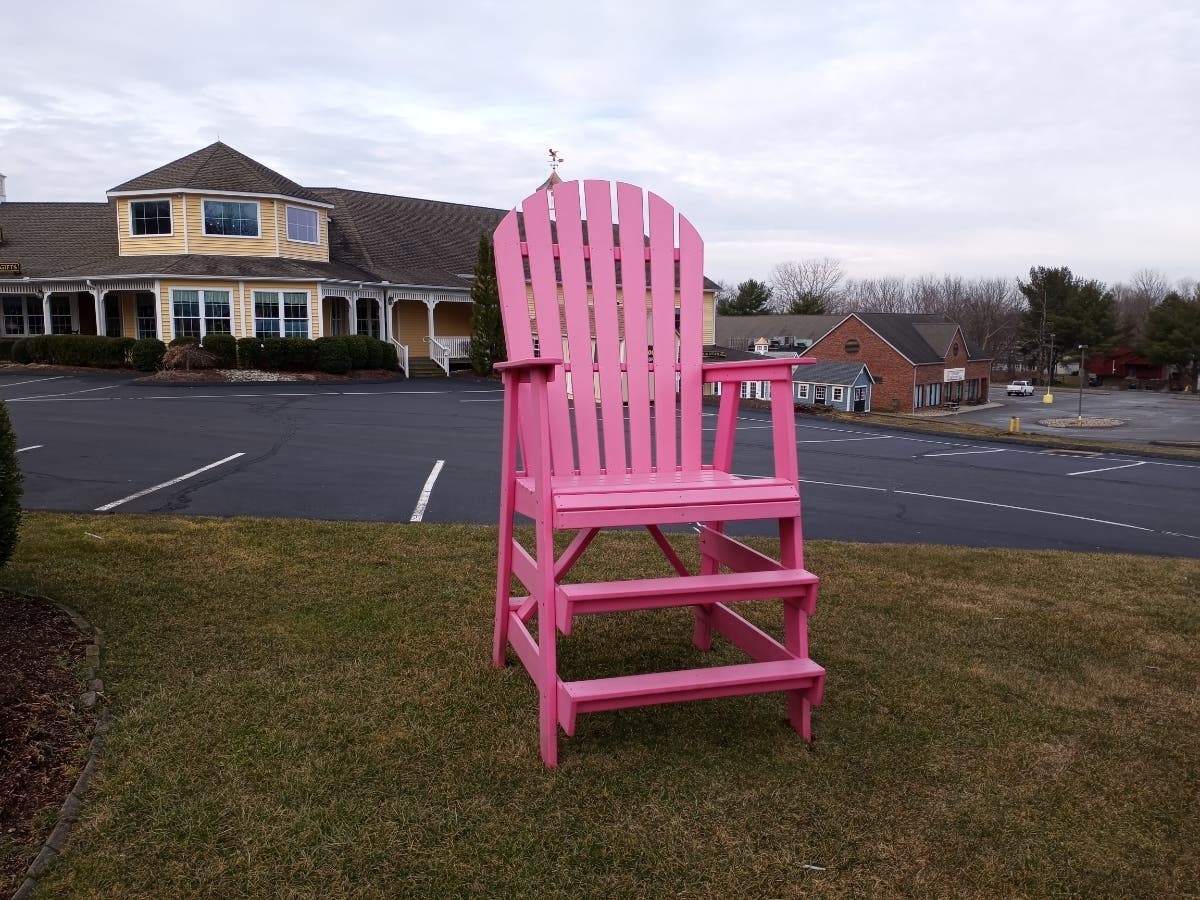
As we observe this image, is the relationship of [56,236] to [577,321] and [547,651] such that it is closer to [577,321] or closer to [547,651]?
[577,321]

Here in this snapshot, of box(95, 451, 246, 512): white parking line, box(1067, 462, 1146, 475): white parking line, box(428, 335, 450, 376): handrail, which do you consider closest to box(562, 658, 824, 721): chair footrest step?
box(95, 451, 246, 512): white parking line

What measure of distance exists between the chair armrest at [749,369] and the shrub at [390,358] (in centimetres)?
2144

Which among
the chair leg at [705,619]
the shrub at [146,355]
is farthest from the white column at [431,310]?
the chair leg at [705,619]

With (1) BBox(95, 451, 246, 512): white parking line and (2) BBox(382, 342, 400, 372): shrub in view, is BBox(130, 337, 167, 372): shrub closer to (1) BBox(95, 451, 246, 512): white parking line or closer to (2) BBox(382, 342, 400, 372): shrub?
(2) BBox(382, 342, 400, 372): shrub

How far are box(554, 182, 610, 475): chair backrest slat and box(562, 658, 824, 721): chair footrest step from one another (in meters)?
1.06

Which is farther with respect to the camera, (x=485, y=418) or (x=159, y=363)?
(x=159, y=363)

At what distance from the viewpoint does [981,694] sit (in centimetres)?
363

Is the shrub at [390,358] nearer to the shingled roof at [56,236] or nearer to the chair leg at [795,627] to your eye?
the shingled roof at [56,236]

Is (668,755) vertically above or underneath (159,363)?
underneath

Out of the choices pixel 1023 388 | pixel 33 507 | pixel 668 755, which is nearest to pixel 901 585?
pixel 668 755

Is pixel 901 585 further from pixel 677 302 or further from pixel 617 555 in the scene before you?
pixel 677 302

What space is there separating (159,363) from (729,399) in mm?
20816

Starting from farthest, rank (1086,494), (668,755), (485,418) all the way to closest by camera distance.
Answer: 1. (485,418)
2. (1086,494)
3. (668,755)

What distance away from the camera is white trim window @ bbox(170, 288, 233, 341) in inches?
897
